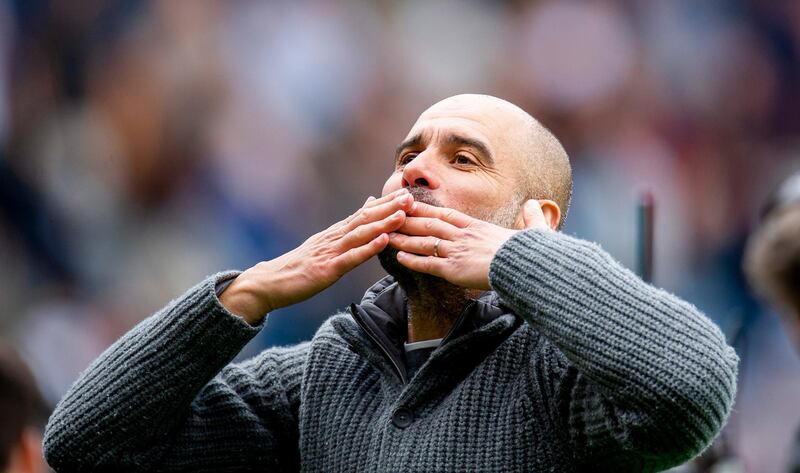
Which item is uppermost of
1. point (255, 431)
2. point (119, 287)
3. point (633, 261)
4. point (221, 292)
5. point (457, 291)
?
point (221, 292)

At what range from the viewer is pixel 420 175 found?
8.66 feet

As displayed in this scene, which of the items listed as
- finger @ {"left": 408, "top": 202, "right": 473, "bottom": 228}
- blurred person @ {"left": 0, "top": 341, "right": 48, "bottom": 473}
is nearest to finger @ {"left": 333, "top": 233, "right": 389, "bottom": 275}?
finger @ {"left": 408, "top": 202, "right": 473, "bottom": 228}

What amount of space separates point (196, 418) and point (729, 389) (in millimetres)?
1217

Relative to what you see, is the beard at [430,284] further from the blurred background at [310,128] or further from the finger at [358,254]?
the blurred background at [310,128]

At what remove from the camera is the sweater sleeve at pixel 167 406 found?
8.07ft

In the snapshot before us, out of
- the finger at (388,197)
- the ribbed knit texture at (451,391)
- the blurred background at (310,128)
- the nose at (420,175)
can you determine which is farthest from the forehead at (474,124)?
the blurred background at (310,128)

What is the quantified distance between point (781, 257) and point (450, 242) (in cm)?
92

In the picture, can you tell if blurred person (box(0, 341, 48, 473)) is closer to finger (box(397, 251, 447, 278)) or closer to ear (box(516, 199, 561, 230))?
finger (box(397, 251, 447, 278))

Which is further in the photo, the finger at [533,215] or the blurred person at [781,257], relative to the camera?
the finger at [533,215]

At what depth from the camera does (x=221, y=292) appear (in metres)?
2.53

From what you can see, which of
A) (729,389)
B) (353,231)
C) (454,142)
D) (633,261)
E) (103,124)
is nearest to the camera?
(729,389)

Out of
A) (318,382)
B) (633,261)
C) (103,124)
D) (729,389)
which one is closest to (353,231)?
(318,382)

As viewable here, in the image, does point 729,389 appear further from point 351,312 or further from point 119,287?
point 119,287

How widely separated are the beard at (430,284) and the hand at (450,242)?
8cm
